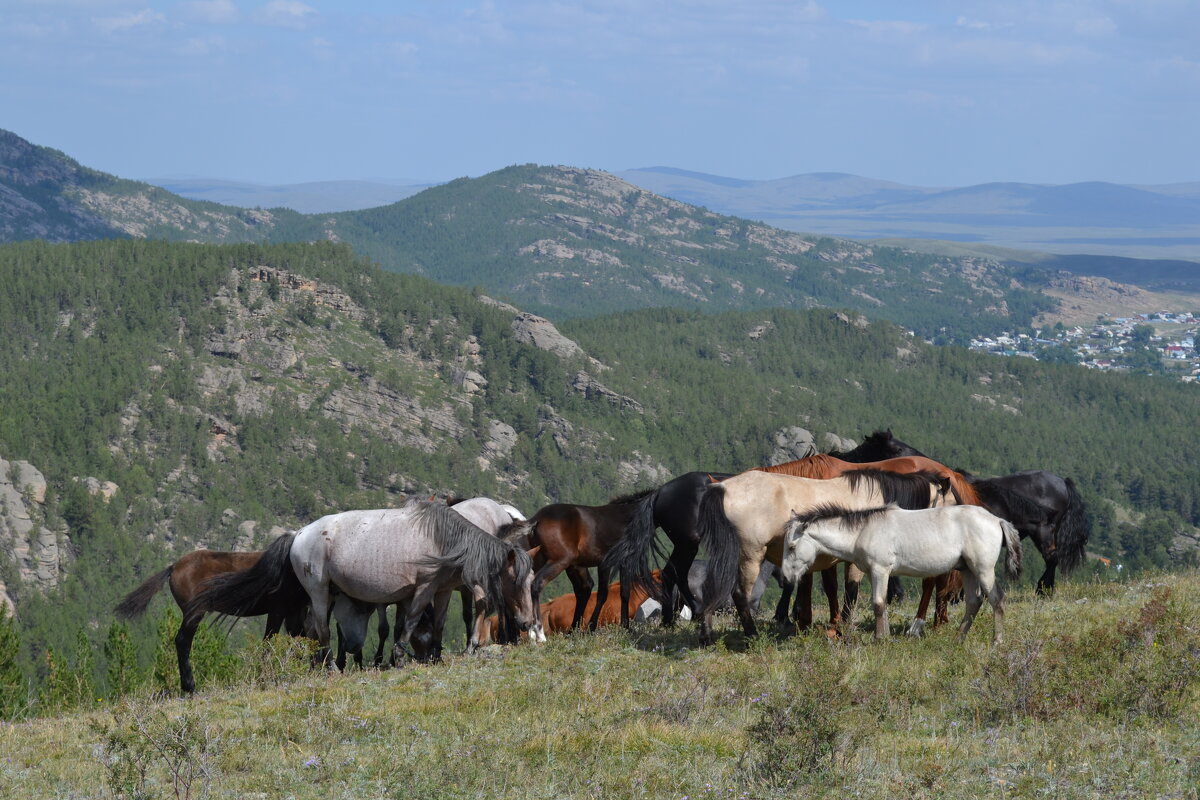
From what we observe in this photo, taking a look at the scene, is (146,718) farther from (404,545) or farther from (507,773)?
(404,545)

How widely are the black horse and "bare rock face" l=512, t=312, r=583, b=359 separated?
149296 mm

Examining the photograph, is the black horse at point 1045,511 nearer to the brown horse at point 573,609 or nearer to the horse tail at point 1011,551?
the horse tail at point 1011,551

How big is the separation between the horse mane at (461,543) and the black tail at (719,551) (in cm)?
268

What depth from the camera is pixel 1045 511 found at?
17688 millimetres

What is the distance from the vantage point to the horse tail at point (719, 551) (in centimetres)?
1284

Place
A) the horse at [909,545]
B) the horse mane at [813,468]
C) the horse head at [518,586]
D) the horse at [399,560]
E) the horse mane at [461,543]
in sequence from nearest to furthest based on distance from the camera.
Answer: the horse at [909,545] < the horse at [399,560] < the horse mane at [461,543] < the horse head at [518,586] < the horse mane at [813,468]

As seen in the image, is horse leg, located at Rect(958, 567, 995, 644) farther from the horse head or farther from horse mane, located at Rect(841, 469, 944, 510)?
the horse head

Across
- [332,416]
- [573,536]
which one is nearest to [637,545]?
[573,536]

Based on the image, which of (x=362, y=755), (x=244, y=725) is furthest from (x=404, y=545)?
(x=362, y=755)

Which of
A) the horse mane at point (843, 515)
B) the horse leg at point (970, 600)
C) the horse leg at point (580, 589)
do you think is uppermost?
the horse mane at point (843, 515)

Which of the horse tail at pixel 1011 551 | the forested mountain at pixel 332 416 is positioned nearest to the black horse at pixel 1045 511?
the horse tail at pixel 1011 551

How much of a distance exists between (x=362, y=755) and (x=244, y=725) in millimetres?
1728

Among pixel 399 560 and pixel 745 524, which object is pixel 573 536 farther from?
pixel 745 524

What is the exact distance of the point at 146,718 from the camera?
914 cm
